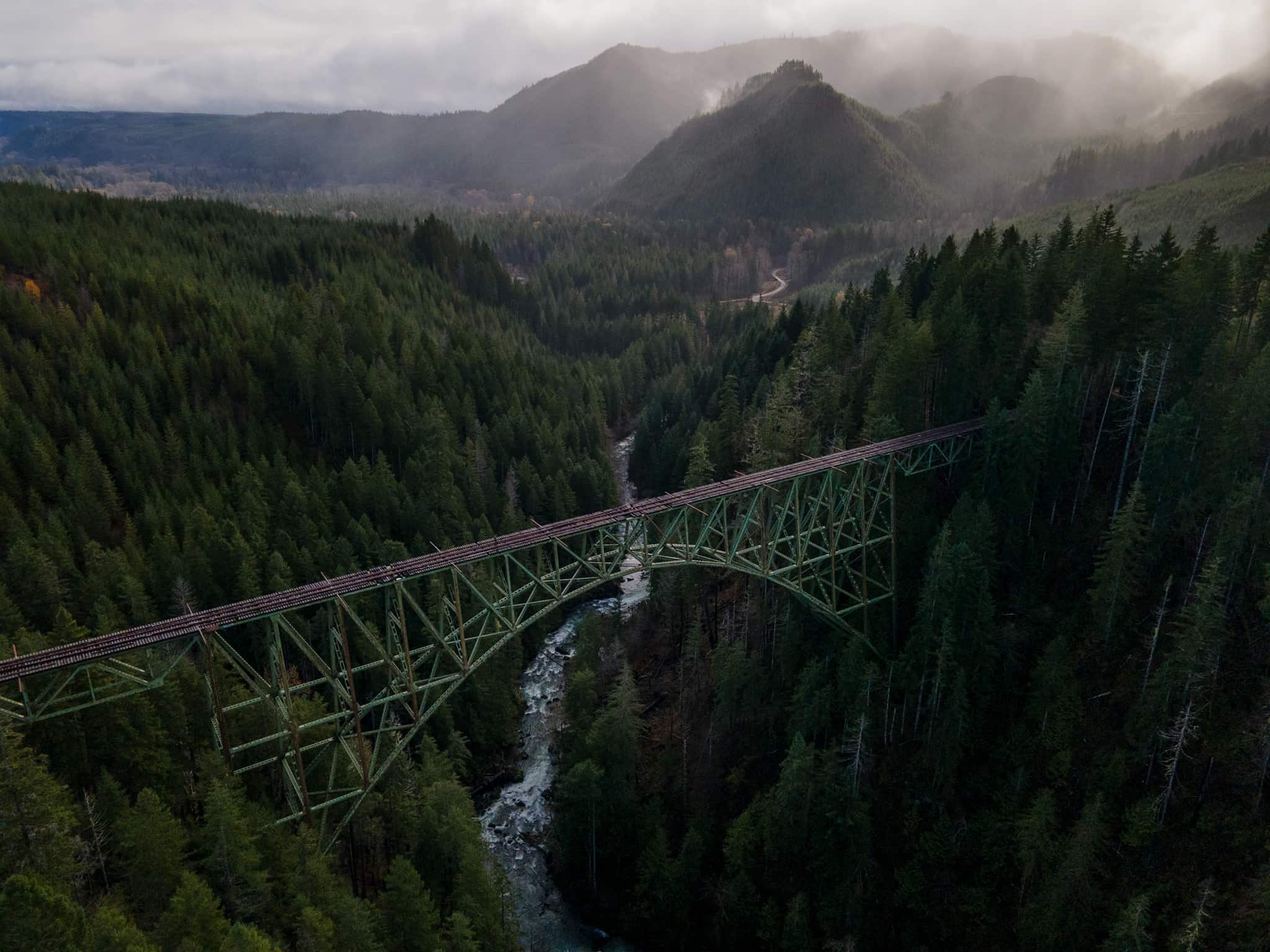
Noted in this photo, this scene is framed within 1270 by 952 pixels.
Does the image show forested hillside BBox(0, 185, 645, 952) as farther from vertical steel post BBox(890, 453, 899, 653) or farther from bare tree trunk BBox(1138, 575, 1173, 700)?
bare tree trunk BBox(1138, 575, 1173, 700)

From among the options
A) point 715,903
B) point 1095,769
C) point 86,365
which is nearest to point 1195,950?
point 1095,769

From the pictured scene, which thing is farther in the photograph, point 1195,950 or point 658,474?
point 658,474

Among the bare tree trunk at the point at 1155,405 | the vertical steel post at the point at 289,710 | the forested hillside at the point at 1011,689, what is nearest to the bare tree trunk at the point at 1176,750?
the forested hillside at the point at 1011,689

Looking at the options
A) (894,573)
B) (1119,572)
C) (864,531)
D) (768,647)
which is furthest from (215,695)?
(1119,572)

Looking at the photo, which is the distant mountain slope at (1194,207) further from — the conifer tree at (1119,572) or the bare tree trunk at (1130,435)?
the conifer tree at (1119,572)

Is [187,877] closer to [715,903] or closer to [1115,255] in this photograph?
[715,903]

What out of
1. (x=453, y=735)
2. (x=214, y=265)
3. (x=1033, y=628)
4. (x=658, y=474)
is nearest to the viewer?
(x=1033, y=628)
